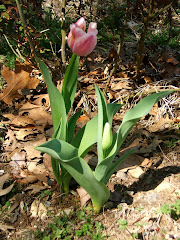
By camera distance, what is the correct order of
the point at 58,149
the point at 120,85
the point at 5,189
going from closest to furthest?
the point at 58,149 < the point at 5,189 < the point at 120,85

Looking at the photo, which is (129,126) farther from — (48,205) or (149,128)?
(149,128)

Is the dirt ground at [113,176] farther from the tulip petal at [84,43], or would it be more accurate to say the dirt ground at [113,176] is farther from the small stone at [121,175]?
the tulip petal at [84,43]

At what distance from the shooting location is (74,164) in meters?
1.30

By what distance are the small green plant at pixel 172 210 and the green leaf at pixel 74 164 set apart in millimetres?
342

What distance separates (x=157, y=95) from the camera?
1343mm

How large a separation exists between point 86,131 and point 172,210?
65 centimetres

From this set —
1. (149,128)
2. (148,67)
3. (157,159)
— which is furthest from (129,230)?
(148,67)

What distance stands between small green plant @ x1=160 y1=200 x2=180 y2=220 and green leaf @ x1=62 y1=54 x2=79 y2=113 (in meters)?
0.79

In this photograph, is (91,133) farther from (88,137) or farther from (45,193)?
(45,193)

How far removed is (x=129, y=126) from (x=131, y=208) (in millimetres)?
538

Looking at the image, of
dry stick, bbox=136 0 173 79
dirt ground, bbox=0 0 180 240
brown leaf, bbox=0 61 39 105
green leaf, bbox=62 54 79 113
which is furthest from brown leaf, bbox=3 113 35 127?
dry stick, bbox=136 0 173 79

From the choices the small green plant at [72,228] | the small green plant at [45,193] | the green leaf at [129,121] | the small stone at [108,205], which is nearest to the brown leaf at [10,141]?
the small green plant at [45,193]

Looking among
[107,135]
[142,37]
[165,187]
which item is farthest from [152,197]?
[142,37]

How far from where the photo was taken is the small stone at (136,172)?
1.92 metres
